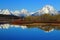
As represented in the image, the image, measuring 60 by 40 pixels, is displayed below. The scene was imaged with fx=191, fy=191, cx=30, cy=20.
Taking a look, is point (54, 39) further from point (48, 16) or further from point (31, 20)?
point (48, 16)

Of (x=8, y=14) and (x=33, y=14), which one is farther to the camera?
(x=8, y=14)

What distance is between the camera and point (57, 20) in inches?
605

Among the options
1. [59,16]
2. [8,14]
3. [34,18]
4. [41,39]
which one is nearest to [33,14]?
[34,18]

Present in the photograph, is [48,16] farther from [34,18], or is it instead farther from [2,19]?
[2,19]

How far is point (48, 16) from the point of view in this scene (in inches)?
652

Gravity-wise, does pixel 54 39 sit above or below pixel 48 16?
below

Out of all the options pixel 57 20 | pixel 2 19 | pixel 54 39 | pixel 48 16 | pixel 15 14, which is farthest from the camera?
pixel 15 14

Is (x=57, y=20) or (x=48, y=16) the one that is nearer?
(x=57, y=20)

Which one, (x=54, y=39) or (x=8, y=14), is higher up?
(x=8, y=14)

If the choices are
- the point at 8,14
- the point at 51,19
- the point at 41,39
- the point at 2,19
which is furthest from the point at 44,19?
the point at 41,39

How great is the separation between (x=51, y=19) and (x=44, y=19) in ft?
2.01

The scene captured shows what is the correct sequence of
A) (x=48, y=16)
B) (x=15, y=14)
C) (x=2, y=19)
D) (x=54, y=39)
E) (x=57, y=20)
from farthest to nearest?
1. (x=15, y=14)
2. (x=2, y=19)
3. (x=48, y=16)
4. (x=57, y=20)
5. (x=54, y=39)

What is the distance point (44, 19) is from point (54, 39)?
8600mm

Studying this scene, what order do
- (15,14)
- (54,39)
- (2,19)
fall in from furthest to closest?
1. (15,14)
2. (2,19)
3. (54,39)
